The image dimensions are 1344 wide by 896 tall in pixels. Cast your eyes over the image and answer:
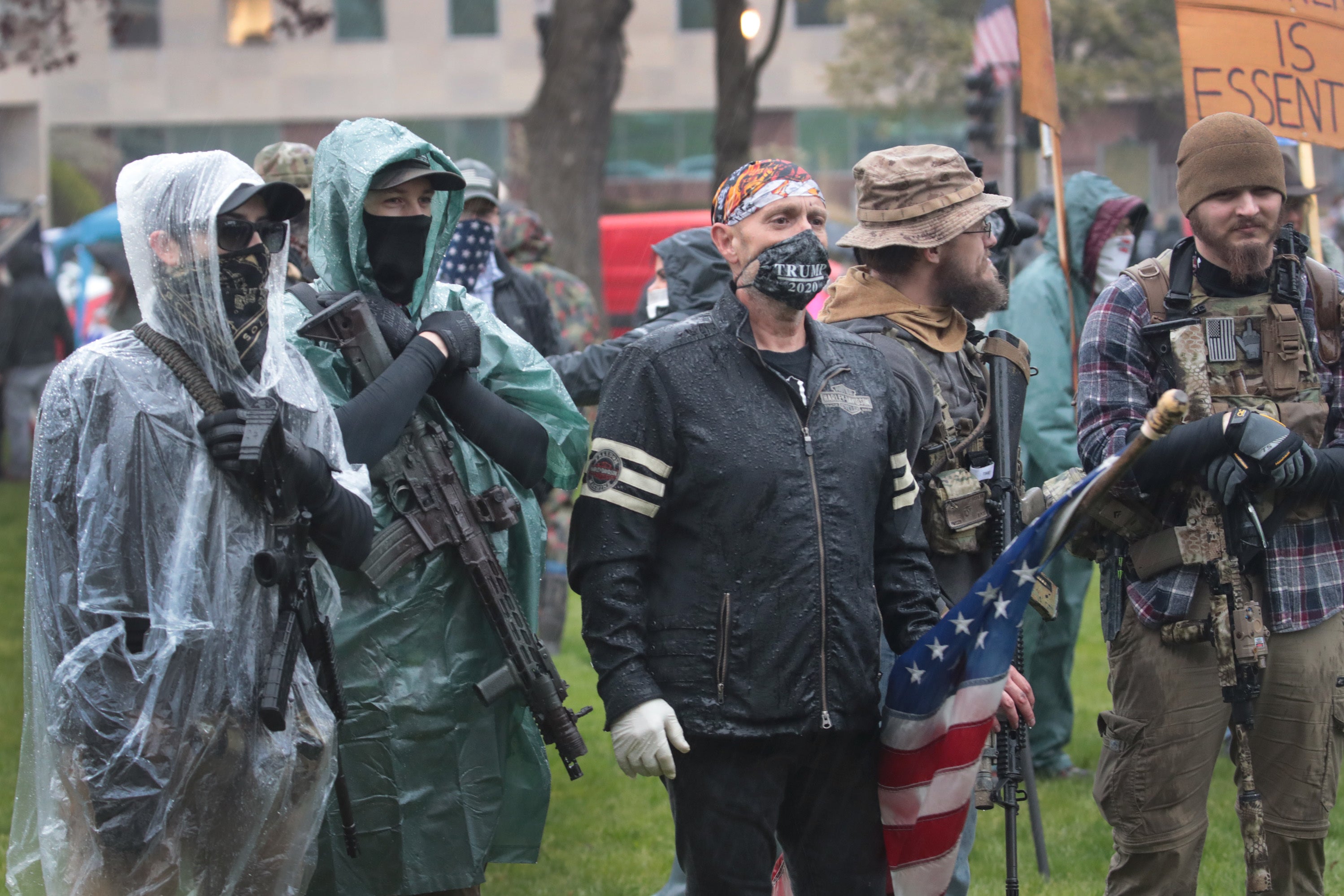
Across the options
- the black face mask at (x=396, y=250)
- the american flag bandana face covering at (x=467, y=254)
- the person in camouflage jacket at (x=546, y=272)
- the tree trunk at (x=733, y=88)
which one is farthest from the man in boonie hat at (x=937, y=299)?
the tree trunk at (x=733, y=88)

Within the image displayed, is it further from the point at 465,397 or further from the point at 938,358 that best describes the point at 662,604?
the point at 938,358

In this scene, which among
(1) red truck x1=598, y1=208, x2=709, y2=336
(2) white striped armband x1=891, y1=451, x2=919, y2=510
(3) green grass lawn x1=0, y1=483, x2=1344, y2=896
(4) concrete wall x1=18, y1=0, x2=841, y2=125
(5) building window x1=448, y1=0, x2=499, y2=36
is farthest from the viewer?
(5) building window x1=448, y1=0, x2=499, y2=36

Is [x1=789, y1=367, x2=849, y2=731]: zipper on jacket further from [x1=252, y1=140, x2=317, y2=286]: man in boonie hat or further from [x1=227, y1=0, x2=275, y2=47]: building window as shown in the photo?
[x1=227, y1=0, x2=275, y2=47]: building window

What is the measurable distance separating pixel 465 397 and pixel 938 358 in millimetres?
1203

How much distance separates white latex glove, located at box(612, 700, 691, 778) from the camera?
9.88 ft

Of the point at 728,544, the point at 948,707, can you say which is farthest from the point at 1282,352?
the point at 728,544

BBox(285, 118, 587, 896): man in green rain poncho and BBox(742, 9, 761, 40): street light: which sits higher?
BBox(742, 9, 761, 40): street light

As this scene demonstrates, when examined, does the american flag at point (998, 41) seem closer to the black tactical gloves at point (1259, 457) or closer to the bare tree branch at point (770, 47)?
the bare tree branch at point (770, 47)

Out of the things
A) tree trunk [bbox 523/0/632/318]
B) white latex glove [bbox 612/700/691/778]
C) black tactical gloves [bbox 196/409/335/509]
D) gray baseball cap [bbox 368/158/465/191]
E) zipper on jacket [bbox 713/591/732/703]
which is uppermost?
tree trunk [bbox 523/0/632/318]

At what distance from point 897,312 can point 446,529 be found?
126cm

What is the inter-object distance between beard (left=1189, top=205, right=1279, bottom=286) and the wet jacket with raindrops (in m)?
1.17

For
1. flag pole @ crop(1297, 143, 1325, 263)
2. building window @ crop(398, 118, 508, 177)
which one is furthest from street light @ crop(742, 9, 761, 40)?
building window @ crop(398, 118, 508, 177)

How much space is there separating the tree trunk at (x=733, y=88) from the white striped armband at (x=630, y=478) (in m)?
13.9

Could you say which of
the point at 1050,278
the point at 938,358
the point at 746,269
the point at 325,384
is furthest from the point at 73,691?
the point at 1050,278
